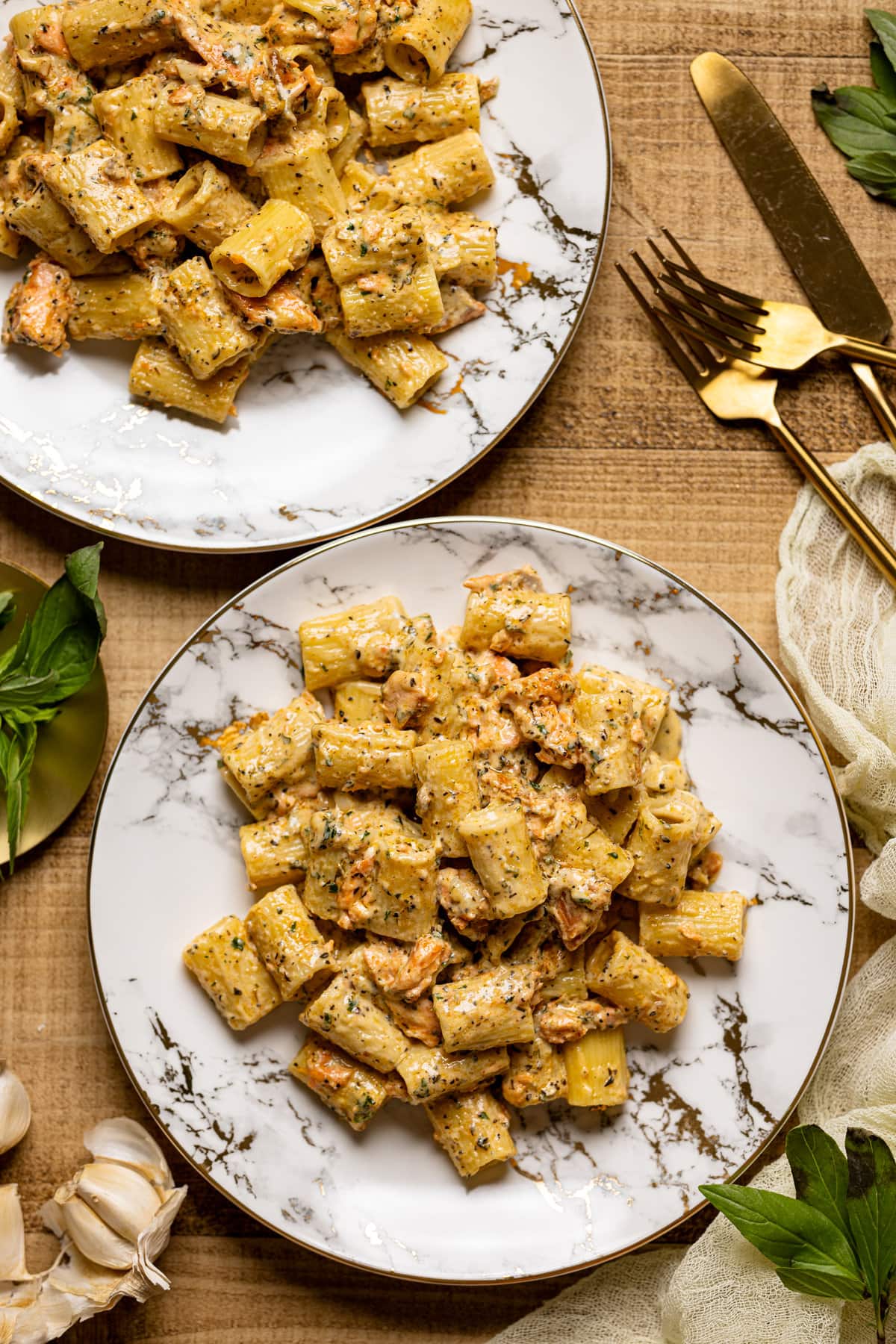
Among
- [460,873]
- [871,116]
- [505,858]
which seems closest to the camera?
[505,858]

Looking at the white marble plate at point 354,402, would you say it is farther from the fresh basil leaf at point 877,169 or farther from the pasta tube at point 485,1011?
the pasta tube at point 485,1011

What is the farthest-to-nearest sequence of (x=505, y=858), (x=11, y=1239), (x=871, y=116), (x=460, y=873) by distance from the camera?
(x=871, y=116) < (x=11, y=1239) < (x=460, y=873) < (x=505, y=858)

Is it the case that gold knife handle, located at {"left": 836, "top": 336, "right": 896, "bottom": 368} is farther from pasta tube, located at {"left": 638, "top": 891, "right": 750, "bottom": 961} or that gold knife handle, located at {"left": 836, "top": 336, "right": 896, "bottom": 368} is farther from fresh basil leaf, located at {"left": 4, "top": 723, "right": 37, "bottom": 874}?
fresh basil leaf, located at {"left": 4, "top": 723, "right": 37, "bottom": 874}

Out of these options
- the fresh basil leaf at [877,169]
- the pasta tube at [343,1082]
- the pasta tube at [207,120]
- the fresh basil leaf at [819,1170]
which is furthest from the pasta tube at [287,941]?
the fresh basil leaf at [877,169]

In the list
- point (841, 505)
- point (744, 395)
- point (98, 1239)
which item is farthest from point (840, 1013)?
point (98, 1239)

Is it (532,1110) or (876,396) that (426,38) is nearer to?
(876,396)

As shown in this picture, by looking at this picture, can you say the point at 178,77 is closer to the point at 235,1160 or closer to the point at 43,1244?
the point at 235,1160
